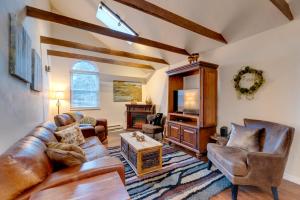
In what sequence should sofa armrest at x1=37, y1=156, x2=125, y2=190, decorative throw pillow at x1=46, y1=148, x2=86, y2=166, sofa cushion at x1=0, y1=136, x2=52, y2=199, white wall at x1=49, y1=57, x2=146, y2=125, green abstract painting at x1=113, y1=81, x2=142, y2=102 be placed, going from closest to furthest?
1. sofa cushion at x1=0, y1=136, x2=52, y2=199
2. sofa armrest at x1=37, y1=156, x2=125, y2=190
3. decorative throw pillow at x1=46, y1=148, x2=86, y2=166
4. white wall at x1=49, y1=57, x2=146, y2=125
5. green abstract painting at x1=113, y1=81, x2=142, y2=102

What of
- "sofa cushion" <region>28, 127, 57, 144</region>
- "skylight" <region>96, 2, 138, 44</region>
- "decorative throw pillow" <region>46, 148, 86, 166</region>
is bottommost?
"decorative throw pillow" <region>46, 148, 86, 166</region>

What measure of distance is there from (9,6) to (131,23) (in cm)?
300

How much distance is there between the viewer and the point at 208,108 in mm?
3254

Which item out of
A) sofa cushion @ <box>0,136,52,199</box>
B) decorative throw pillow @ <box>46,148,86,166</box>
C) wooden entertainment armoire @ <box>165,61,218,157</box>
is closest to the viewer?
sofa cushion @ <box>0,136,52,199</box>

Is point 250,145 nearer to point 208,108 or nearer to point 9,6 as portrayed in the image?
point 208,108

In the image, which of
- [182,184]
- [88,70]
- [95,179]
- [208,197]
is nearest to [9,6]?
[95,179]

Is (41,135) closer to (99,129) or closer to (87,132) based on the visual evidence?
(87,132)

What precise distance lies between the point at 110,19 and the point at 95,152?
3.99 meters

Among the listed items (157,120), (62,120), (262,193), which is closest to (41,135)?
(62,120)

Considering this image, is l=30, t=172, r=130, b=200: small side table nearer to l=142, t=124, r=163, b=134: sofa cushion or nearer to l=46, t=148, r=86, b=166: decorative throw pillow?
l=46, t=148, r=86, b=166: decorative throw pillow

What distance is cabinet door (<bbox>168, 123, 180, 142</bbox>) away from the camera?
3712 mm

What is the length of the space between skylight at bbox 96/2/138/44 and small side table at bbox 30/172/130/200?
4122mm

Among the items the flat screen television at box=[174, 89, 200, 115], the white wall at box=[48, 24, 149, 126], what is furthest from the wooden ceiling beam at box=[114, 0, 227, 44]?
the white wall at box=[48, 24, 149, 126]

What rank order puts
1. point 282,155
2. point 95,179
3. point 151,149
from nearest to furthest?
1. point 95,179
2. point 282,155
3. point 151,149
